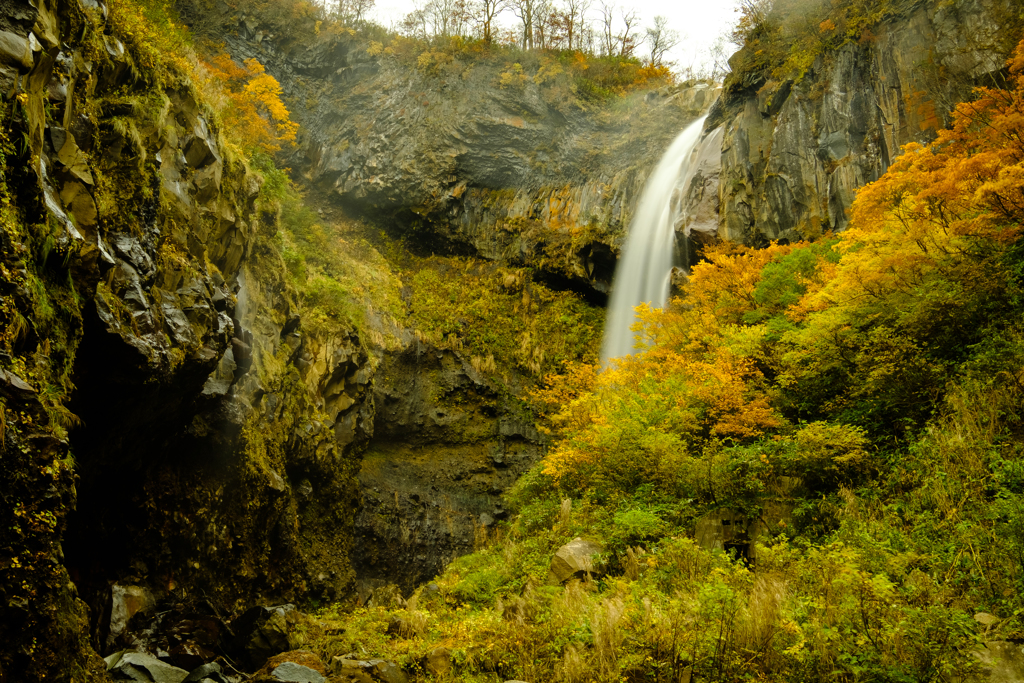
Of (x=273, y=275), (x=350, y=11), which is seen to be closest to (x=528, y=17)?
(x=350, y=11)

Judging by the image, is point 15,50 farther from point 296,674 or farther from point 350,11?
point 350,11

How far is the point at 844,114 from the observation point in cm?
2045

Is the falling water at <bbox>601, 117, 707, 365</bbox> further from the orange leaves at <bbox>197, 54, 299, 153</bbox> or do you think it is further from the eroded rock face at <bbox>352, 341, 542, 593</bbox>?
the orange leaves at <bbox>197, 54, 299, 153</bbox>

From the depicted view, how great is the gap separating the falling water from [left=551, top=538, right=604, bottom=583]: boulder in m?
14.5

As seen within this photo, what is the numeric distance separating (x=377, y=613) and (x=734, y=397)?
27.3 ft

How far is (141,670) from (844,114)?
24264mm

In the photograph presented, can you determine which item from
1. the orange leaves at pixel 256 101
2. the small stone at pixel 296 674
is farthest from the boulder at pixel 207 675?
the orange leaves at pixel 256 101

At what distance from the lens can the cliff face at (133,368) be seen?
4969 millimetres

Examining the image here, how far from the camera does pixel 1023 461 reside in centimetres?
729

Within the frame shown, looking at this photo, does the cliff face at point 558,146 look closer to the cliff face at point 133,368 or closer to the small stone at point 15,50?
→ the cliff face at point 133,368

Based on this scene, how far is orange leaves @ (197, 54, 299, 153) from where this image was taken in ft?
72.4

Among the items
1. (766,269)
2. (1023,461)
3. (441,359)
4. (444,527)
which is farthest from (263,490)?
(766,269)

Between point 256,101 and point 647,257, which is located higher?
point 256,101

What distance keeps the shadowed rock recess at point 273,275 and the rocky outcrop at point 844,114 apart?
0.35ft
